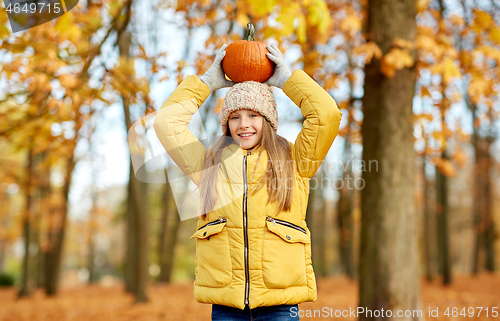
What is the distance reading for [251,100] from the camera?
2246mm

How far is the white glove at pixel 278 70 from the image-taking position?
2375 millimetres

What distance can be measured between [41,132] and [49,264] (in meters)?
10.7

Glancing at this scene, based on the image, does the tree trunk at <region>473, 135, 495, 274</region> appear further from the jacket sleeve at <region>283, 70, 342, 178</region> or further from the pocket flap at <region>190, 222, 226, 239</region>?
the pocket flap at <region>190, 222, 226, 239</region>

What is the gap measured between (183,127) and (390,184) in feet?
9.65

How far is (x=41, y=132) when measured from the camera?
5039 mm

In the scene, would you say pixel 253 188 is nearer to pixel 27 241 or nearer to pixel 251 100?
pixel 251 100

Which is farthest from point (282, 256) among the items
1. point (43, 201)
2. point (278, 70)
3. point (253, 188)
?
point (43, 201)

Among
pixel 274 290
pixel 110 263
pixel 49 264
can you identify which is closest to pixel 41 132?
pixel 274 290

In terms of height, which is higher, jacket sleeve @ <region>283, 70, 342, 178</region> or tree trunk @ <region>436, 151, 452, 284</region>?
jacket sleeve @ <region>283, 70, 342, 178</region>

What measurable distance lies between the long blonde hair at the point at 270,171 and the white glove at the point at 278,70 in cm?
26

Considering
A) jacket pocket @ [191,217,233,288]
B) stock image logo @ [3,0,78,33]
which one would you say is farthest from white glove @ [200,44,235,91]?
stock image logo @ [3,0,78,33]

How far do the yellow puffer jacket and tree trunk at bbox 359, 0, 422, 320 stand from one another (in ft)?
8.08

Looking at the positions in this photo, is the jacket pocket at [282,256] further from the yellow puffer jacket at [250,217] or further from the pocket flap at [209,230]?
the pocket flap at [209,230]

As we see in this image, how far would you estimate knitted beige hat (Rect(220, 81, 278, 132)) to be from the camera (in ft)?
7.38
